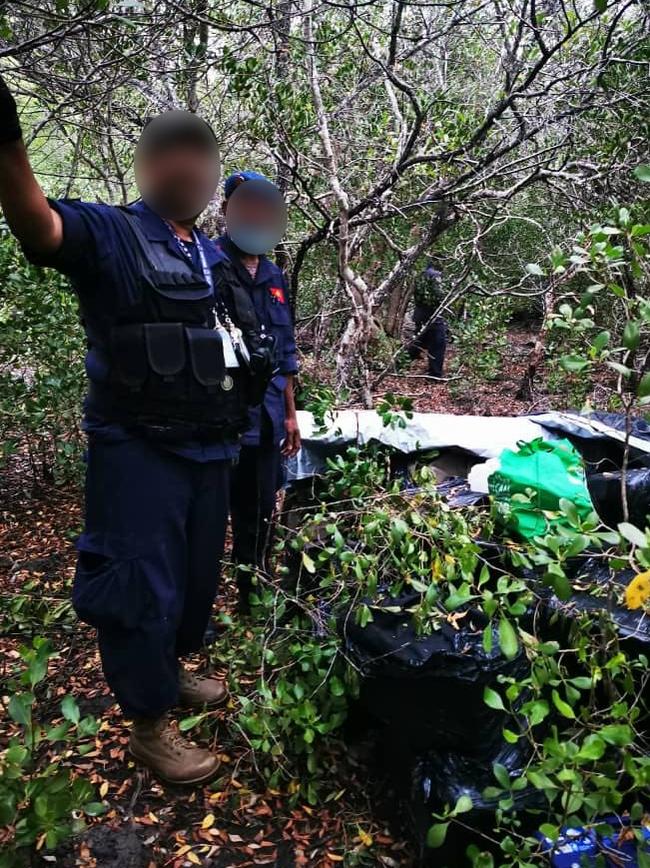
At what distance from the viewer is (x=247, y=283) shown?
8.52 ft

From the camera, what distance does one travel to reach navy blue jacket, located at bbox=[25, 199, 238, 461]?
5.10ft

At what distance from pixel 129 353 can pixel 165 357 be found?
9 cm

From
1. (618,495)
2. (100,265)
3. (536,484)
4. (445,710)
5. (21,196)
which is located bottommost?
(445,710)

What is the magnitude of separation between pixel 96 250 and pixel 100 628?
1011 millimetres

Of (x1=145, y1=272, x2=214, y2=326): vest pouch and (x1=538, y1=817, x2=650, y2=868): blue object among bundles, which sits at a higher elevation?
(x1=145, y1=272, x2=214, y2=326): vest pouch

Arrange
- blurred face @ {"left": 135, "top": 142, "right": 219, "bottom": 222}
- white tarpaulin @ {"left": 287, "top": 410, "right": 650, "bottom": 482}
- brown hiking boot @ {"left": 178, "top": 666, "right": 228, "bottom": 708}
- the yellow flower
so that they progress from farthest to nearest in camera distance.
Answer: white tarpaulin @ {"left": 287, "top": 410, "right": 650, "bottom": 482} → brown hiking boot @ {"left": 178, "top": 666, "right": 228, "bottom": 708} → blurred face @ {"left": 135, "top": 142, "right": 219, "bottom": 222} → the yellow flower

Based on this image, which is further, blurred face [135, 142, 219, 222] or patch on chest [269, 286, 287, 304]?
patch on chest [269, 286, 287, 304]

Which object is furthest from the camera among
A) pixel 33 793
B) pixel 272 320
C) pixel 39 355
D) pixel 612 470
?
pixel 39 355

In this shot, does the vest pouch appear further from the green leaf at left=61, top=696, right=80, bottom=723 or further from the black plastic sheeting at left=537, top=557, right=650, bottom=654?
the black plastic sheeting at left=537, top=557, right=650, bottom=654

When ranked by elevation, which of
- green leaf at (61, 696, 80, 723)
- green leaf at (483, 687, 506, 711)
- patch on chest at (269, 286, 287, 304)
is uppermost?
patch on chest at (269, 286, 287, 304)

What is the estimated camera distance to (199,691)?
2.23 m

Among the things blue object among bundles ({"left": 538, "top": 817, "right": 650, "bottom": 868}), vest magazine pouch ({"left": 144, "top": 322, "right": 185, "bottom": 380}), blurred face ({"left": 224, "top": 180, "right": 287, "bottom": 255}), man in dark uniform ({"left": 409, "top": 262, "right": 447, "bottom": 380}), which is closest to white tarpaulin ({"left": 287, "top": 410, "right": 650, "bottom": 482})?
blurred face ({"left": 224, "top": 180, "right": 287, "bottom": 255})

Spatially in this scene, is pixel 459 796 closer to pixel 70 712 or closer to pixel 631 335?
pixel 70 712

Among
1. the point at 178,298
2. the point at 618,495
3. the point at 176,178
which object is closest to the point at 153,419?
the point at 178,298
